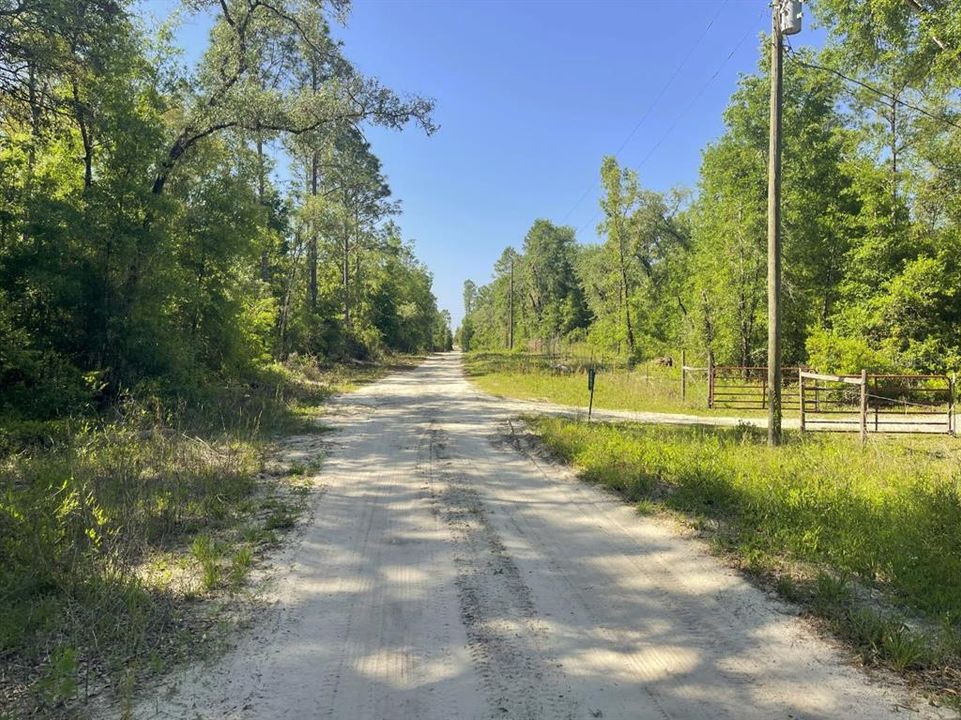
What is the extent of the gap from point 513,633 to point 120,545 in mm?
3591

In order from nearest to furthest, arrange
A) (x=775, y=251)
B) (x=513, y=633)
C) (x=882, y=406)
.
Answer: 1. (x=513, y=633)
2. (x=775, y=251)
3. (x=882, y=406)

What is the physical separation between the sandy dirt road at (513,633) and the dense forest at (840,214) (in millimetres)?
10530

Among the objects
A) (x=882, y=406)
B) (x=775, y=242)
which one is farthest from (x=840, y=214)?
(x=775, y=242)

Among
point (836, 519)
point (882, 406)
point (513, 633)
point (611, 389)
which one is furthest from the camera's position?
point (611, 389)

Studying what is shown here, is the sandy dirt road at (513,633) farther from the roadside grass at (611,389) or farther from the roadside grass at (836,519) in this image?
the roadside grass at (611,389)

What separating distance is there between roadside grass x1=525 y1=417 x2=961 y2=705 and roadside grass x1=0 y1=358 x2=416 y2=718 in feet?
14.3

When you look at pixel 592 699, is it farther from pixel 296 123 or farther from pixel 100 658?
pixel 296 123

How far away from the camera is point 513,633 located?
3.97 m

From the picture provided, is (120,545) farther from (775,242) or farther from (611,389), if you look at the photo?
(611,389)

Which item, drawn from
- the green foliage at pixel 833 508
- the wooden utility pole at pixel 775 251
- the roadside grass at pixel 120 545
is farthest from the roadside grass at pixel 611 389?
the roadside grass at pixel 120 545

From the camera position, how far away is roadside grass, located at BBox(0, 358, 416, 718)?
3.52 m

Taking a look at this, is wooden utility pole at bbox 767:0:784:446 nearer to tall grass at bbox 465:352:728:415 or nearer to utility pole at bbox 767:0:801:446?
utility pole at bbox 767:0:801:446

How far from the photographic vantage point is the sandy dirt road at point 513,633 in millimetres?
3182

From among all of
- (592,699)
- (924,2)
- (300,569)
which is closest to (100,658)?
(300,569)
